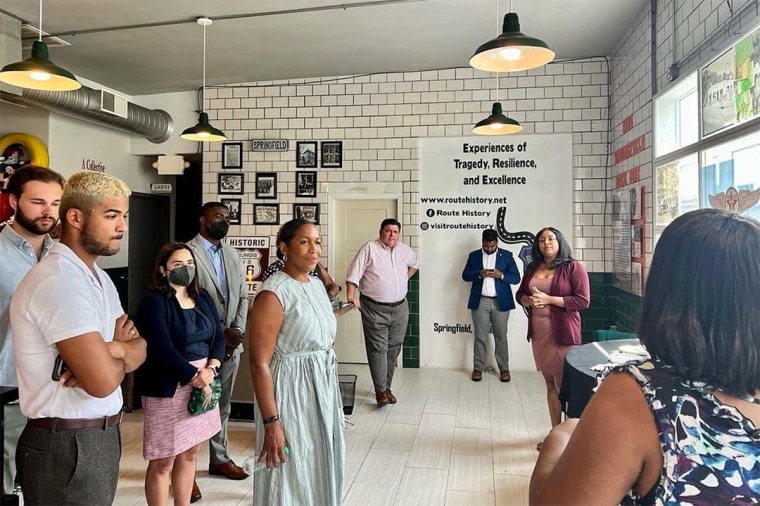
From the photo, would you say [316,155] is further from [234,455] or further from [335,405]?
[335,405]

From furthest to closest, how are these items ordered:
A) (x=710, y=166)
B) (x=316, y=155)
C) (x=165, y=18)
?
(x=316, y=155)
(x=165, y=18)
(x=710, y=166)

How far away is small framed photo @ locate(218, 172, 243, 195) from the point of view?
6.71 metres

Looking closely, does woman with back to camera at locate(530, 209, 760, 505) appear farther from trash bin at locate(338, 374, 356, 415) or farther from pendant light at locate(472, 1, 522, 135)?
trash bin at locate(338, 374, 356, 415)

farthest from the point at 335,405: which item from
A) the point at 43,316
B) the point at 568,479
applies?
the point at 568,479

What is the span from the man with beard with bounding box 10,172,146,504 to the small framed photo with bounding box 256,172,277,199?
496 centimetres

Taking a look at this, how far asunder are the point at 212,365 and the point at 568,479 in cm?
217

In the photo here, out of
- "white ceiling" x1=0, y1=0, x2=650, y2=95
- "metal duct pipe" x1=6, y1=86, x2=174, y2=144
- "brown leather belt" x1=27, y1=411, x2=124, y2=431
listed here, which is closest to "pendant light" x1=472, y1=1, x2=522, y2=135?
"white ceiling" x1=0, y1=0, x2=650, y2=95

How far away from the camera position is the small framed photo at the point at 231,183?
6.71 m

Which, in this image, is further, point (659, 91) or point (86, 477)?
point (659, 91)

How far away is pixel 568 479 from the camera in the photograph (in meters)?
0.93

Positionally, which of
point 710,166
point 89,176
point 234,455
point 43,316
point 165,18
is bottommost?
point 234,455

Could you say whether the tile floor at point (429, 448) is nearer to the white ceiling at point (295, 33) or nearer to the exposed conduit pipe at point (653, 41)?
the exposed conduit pipe at point (653, 41)

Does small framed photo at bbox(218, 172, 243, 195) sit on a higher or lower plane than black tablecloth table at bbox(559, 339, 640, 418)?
higher

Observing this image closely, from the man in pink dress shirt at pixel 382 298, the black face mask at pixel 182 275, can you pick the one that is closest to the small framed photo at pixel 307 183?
the man in pink dress shirt at pixel 382 298
